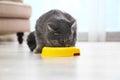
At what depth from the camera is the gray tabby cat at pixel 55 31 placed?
1512 millimetres

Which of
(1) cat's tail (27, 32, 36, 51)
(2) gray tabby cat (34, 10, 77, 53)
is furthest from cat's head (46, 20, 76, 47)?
(1) cat's tail (27, 32, 36, 51)

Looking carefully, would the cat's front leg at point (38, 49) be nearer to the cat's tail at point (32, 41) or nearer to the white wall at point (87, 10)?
the cat's tail at point (32, 41)

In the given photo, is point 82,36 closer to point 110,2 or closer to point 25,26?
point 110,2

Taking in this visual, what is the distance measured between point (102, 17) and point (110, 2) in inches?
8.3

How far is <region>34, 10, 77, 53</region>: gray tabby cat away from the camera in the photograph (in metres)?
1.51

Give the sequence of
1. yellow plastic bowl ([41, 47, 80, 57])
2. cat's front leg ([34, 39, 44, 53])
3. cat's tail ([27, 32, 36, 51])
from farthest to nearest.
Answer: cat's tail ([27, 32, 36, 51]), cat's front leg ([34, 39, 44, 53]), yellow plastic bowl ([41, 47, 80, 57])

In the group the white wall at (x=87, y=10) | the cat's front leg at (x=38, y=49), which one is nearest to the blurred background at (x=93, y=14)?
the white wall at (x=87, y=10)

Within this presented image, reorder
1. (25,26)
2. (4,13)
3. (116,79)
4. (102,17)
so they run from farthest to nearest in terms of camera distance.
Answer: (102,17), (25,26), (4,13), (116,79)

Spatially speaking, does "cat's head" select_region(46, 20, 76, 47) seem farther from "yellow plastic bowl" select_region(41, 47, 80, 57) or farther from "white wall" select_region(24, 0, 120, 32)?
"white wall" select_region(24, 0, 120, 32)

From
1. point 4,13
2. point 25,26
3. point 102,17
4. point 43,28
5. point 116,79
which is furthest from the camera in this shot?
point 102,17

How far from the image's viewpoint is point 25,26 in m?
2.80

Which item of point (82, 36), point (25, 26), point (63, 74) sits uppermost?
point (63, 74)

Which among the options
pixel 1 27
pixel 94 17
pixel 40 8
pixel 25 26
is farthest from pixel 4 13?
pixel 94 17

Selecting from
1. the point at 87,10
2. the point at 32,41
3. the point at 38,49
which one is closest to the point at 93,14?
the point at 87,10
